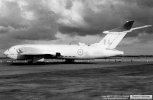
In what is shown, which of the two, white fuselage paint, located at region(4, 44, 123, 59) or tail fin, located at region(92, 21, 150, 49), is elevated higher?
tail fin, located at region(92, 21, 150, 49)

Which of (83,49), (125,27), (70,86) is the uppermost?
(125,27)

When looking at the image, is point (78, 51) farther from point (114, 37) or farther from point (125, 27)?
→ point (125, 27)

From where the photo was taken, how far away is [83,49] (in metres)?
57.2

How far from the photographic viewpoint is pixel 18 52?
53.8 metres

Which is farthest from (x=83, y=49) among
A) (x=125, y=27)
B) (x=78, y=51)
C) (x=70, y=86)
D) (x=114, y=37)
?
(x=70, y=86)

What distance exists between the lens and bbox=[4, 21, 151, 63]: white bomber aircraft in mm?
55219

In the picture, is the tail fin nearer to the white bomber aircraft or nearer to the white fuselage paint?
the white bomber aircraft

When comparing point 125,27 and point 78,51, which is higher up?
point 125,27

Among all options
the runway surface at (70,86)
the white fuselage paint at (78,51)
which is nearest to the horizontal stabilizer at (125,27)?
the white fuselage paint at (78,51)

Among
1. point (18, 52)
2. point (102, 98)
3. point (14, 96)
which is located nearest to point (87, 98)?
point (102, 98)

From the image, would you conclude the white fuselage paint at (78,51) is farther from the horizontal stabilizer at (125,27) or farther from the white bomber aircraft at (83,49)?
the horizontal stabilizer at (125,27)

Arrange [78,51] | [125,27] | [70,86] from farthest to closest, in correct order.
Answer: [78,51], [125,27], [70,86]

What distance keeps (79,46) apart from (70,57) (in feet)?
10.2

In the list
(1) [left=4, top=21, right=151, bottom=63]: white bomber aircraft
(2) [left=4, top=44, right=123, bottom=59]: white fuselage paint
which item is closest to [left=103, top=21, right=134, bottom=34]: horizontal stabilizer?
(1) [left=4, top=21, right=151, bottom=63]: white bomber aircraft
